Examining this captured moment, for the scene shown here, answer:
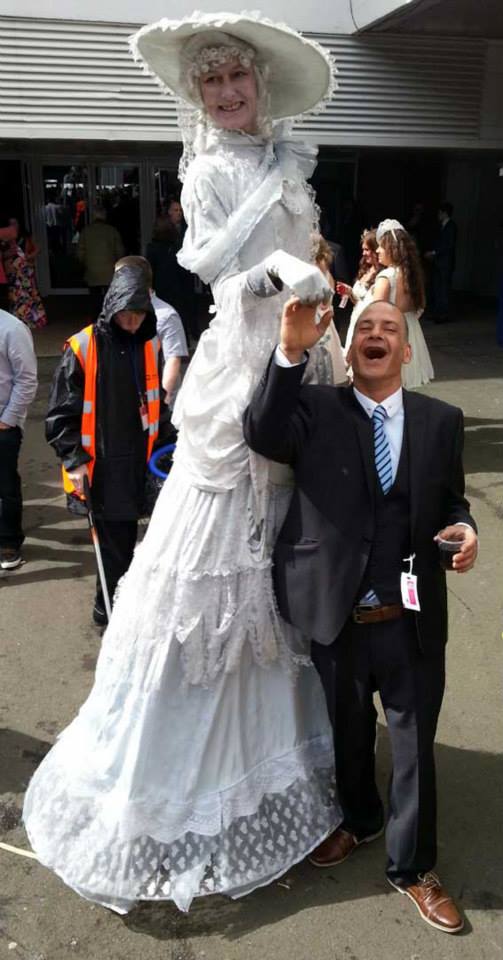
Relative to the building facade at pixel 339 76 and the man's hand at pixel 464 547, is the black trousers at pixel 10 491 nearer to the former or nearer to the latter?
the man's hand at pixel 464 547

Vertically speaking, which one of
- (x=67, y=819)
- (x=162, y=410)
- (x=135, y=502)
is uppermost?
(x=162, y=410)

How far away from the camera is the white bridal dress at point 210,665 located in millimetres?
2188

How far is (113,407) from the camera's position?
370 cm

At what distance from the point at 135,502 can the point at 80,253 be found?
9.20 m

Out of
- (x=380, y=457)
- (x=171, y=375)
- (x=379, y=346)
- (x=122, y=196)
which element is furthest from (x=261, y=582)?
(x=122, y=196)

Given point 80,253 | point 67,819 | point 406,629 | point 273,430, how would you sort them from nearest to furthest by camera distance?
point 273,430
point 406,629
point 67,819
point 80,253

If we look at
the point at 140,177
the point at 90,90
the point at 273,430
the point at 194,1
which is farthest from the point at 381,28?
the point at 273,430

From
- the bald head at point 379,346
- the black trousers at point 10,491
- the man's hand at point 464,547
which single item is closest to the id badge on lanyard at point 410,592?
the man's hand at point 464,547

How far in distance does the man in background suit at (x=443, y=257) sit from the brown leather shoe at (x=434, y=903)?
11862 millimetres

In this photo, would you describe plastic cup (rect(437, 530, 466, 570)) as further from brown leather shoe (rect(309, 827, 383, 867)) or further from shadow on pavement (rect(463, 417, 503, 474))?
shadow on pavement (rect(463, 417, 503, 474))

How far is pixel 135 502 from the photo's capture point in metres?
3.79

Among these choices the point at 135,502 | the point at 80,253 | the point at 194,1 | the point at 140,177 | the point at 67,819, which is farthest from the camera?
the point at 140,177

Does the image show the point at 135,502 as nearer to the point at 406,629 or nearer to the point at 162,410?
the point at 162,410

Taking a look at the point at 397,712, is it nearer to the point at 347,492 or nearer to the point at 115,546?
the point at 347,492
